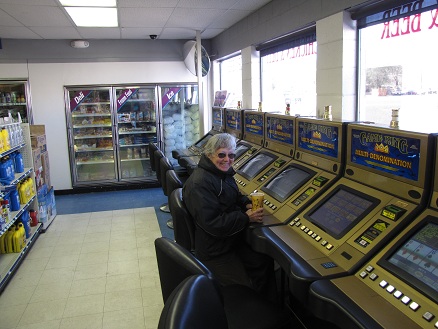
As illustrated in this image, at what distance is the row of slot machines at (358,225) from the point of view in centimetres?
144

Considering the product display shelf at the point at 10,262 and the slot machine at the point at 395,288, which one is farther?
the product display shelf at the point at 10,262

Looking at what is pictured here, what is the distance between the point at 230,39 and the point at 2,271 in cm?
449

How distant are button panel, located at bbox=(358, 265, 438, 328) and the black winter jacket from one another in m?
0.89

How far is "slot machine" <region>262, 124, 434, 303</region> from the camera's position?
1724 millimetres

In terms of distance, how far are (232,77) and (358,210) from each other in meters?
5.12

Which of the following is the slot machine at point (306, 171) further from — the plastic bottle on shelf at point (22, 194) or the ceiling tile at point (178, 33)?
the ceiling tile at point (178, 33)

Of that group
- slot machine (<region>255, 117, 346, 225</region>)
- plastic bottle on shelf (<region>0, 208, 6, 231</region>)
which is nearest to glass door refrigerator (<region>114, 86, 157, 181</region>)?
plastic bottle on shelf (<region>0, 208, 6, 231</region>)

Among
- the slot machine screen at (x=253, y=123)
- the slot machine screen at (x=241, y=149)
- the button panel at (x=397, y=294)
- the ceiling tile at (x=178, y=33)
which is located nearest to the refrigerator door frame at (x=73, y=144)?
the ceiling tile at (x=178, y=33)

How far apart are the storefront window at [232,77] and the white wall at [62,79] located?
587mm

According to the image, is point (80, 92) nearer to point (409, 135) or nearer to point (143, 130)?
point (143, 130)

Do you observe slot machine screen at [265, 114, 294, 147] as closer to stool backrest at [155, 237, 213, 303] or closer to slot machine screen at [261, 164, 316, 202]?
slot machine screen at [261, 164, 316, 202]

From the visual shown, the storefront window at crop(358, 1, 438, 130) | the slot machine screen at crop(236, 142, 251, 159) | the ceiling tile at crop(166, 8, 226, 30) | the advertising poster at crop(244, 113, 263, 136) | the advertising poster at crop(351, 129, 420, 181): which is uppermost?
the ceiling tile at crop(166, 8, 226, 30)

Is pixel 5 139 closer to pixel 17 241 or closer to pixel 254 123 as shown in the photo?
pixel 17 241

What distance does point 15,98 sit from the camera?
22.4 ft
